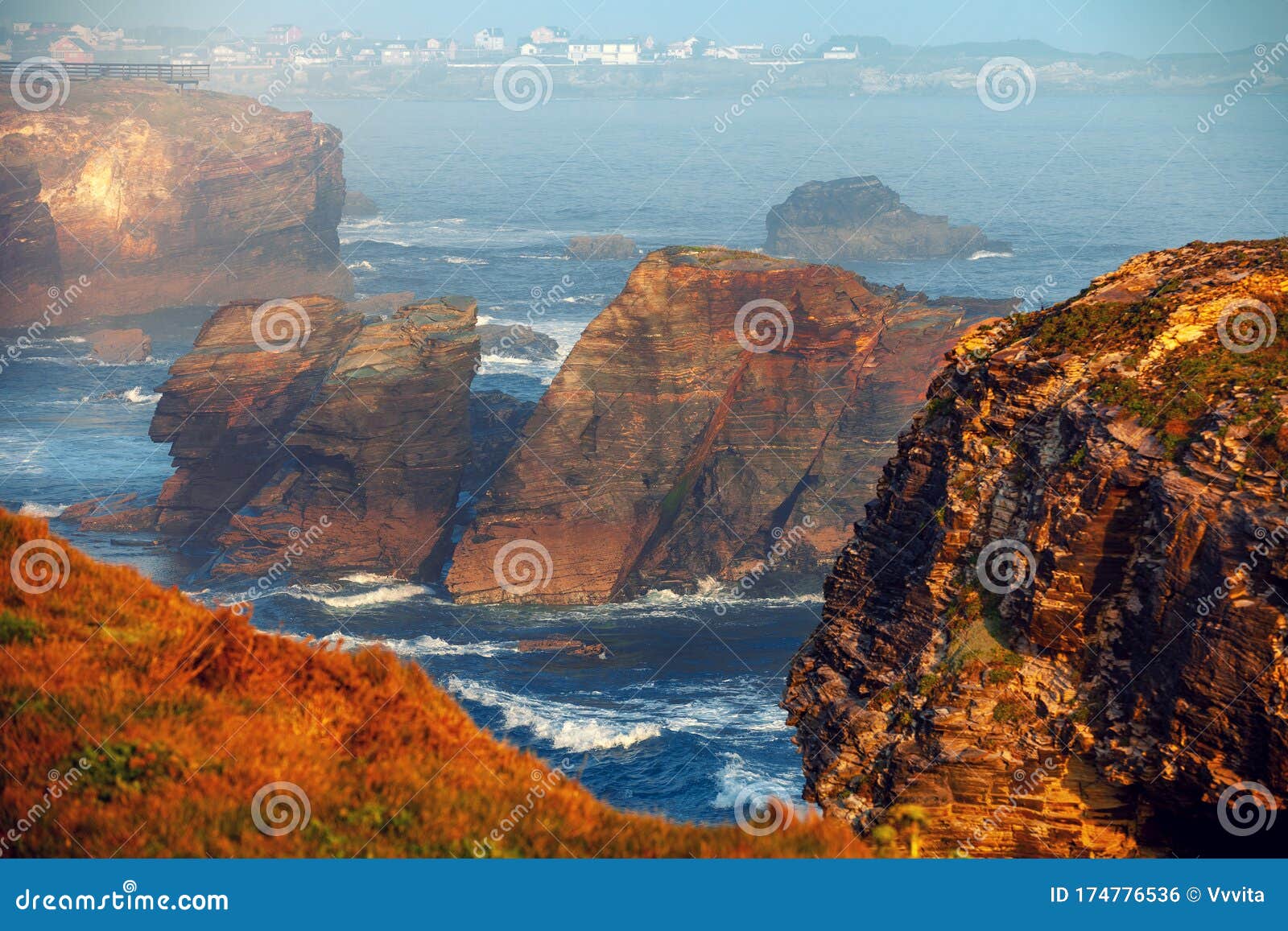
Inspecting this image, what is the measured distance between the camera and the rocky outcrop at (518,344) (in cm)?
12456

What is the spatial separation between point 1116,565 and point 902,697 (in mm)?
4316

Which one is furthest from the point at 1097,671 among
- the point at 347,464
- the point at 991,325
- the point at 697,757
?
the point at 347,464

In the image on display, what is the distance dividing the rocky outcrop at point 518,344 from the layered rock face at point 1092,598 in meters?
101

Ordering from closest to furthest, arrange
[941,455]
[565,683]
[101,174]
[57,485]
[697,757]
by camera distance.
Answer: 1. [941,455]
2. [697,757]
3. [565,683]
4. [57,485]
5. [101,174]

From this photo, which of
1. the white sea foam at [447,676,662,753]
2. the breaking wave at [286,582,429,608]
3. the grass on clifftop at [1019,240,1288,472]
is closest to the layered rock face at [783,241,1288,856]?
the grass on clifftop at [1019,240,1288,472]

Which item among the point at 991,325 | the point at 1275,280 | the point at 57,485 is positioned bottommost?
the point at 57,485

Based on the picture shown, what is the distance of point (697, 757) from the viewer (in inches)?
2122

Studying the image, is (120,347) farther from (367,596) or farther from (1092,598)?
(1092,598)

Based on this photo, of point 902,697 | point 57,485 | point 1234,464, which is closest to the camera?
point 1234,464

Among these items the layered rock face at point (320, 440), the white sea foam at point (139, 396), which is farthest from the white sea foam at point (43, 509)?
the white sea foam at point (139, 396)

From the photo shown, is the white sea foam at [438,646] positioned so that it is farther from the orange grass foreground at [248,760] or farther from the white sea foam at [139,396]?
the white sea foam at [139,396]

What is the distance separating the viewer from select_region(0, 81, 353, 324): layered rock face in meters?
160

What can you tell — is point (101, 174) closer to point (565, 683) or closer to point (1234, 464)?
point (565, 683)

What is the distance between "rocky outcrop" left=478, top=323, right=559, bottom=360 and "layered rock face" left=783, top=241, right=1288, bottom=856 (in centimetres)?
10108
